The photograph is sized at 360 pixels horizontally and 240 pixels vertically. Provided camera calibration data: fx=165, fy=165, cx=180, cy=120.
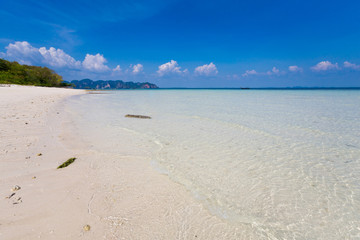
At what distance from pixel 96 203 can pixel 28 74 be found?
8813 cm

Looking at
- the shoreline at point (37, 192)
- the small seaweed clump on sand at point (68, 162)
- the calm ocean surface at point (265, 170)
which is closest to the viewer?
the shoreline at point (37, 192)

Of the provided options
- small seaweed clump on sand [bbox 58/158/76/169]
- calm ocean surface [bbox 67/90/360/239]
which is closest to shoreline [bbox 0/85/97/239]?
small seaweed clump on sand [bbox 58/158/76/169]

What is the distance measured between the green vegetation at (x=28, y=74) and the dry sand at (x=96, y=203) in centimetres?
6983

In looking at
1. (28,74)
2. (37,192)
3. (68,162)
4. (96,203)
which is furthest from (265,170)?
(28,74)

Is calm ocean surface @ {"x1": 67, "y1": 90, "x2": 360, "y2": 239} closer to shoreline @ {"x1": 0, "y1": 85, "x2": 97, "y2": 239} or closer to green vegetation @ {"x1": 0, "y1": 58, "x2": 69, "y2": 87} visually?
shoreline @ {"x1": 0, "y1": 85, "x2": 97, "y2": 239}

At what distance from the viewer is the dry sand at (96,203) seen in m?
2.44

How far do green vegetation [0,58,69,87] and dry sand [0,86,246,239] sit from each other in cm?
6983

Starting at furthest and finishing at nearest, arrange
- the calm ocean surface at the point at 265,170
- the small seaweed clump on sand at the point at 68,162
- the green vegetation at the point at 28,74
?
the green vegetation at the point at 28,74
the small seaweed clump on sand at the point at 68,162
the calm ocean surface at the point at 265,170

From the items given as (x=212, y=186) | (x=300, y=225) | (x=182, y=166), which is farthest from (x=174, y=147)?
(x=300, y=225)

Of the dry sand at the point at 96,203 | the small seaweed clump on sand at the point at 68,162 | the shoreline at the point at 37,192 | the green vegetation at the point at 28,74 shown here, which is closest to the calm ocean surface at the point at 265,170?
the dry sand at the point at 96,203

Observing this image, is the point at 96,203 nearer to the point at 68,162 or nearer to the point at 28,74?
the point at 68,162

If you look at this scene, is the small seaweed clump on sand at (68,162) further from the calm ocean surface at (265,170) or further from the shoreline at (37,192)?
the calm ocean surface at (265,170)

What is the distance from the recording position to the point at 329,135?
7.86 m

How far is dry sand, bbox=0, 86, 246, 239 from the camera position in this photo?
8.01 ft
